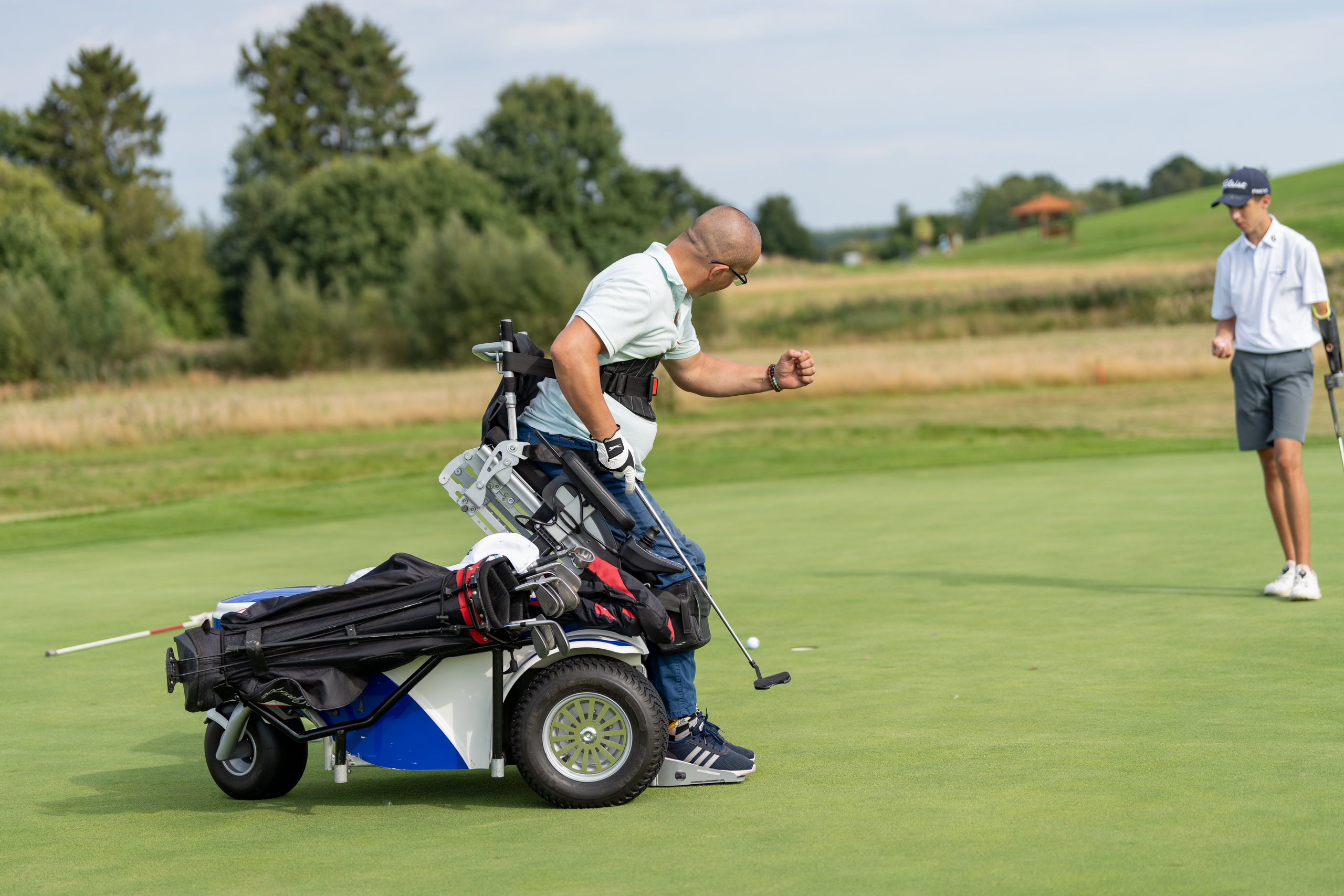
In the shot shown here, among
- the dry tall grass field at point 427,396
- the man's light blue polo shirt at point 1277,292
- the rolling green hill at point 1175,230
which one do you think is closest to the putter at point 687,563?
the man's light blue polo shirt at point 1277,292

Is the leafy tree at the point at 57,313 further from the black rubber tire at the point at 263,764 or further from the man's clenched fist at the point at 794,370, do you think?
the man's clenched fist at the point at 794,370

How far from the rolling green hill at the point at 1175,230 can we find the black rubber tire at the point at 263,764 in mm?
65668

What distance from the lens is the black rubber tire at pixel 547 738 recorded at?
4.25 metres

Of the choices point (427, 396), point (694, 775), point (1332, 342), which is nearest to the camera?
point (694, 775)

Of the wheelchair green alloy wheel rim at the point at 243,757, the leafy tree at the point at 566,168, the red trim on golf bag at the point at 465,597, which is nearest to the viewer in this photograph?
the red trim on golf bag at the point at 465,597

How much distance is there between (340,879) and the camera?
3580mm

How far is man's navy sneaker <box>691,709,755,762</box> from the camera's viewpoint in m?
4.58

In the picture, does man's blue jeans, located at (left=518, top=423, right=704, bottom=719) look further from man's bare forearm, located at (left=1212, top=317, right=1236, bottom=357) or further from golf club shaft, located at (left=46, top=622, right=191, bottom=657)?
man's bare forearm, located at (left=1212, top=317, right=1236, bottom=357)

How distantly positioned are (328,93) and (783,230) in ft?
187

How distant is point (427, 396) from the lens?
31172 mm

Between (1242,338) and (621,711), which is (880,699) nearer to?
(621,711)

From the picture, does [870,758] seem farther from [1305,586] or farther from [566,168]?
[566,168]

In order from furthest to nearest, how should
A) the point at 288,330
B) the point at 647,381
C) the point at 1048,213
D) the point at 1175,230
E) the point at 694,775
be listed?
the point at 1048,213
the point at 1175,230
the point at 288,330
the point at 647,381
the point at 694,775

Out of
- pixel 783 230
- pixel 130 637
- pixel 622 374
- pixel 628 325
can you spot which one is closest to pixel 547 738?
pixel 622 374
